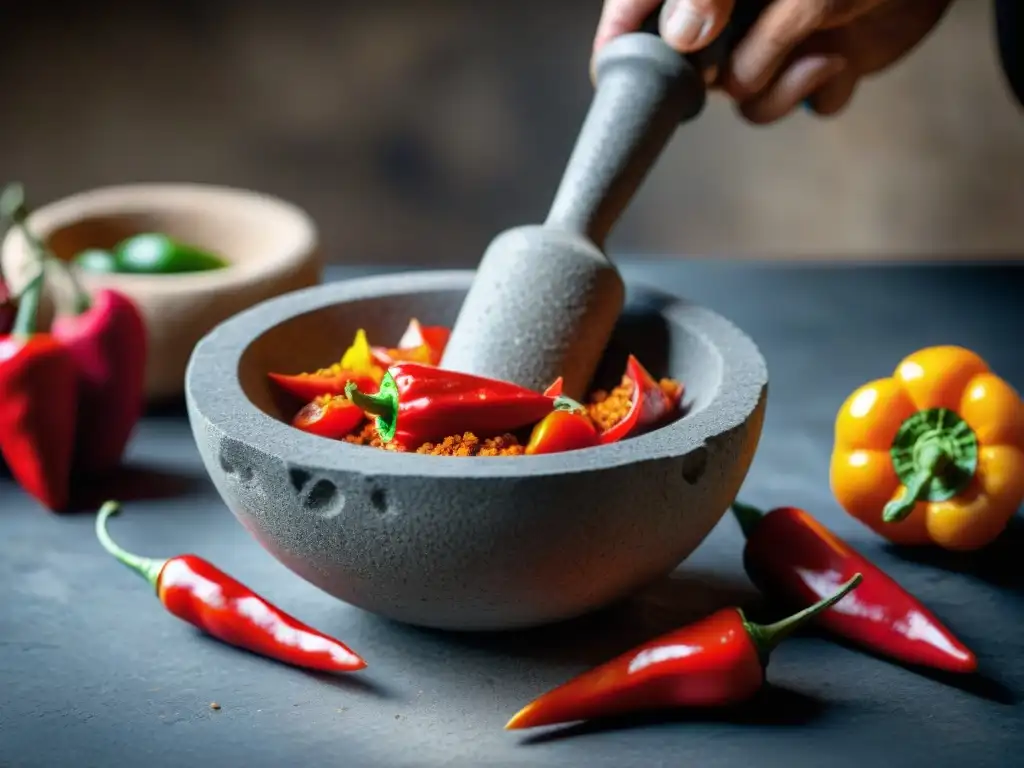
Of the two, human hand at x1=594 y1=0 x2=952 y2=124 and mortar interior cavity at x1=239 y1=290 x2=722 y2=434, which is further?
human hand at x1=594 y1=0 x2=952 y2=124

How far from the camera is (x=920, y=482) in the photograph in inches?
63.2

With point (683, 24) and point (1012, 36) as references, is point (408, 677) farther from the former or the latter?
point (1012, 36)

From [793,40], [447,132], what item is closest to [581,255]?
[793,40]

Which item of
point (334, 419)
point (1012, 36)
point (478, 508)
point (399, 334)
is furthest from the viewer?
point (1012, 36)

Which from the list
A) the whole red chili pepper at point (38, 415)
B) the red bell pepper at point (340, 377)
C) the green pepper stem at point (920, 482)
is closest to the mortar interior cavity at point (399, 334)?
the red bell pepper at point (340, 377)

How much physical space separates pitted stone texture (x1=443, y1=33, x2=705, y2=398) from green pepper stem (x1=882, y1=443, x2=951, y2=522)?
1.21 ft

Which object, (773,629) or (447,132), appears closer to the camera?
(773,629)

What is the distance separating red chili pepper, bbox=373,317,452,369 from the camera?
162 cm

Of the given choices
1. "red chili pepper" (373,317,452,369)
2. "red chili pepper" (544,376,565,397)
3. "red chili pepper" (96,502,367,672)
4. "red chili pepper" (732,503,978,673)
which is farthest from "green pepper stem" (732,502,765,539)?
"red chili pepper" (96,502,367,672)

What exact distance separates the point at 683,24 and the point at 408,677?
2.68ft

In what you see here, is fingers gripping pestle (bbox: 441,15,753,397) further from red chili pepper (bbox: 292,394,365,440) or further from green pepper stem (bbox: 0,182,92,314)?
green pepper stem (bbox: 0,182,92,314)

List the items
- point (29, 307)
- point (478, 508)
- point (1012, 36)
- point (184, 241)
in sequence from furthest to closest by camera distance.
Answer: point (184, 241) < point (1012, 36) < point (29, 307) < point (478, 508)

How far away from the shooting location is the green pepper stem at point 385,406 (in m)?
1.34

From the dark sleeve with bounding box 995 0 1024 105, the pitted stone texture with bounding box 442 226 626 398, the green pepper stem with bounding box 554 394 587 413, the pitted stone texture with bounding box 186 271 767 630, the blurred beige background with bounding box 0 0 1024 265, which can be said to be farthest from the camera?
the blurred beige background with bounding box 0 0 1024 265
